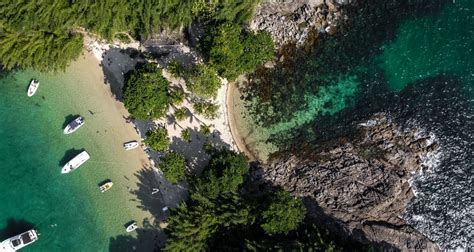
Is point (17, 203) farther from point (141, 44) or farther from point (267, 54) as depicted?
point (267, 54)

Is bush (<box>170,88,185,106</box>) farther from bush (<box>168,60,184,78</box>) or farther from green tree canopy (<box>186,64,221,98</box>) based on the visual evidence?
bush (<box>168,60,184,78</box>)

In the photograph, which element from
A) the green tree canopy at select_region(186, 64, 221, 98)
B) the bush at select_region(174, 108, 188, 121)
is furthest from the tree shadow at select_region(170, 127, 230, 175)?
the green tree canopy at select_region(186, 64, 221, 98)

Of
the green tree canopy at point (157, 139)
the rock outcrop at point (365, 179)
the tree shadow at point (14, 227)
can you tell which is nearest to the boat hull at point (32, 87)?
the green tree canopy at point (157, 139)

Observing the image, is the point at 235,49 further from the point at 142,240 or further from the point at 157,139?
the point at 142,240

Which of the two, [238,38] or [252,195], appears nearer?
[238,38]

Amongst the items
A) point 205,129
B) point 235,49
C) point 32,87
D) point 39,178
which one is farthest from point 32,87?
point 235,49

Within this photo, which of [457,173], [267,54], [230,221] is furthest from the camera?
[457,173]

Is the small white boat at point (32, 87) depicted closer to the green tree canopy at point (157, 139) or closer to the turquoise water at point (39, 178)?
the turquoise water at point (39, 178)

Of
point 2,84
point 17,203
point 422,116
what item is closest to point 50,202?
point 17,203
